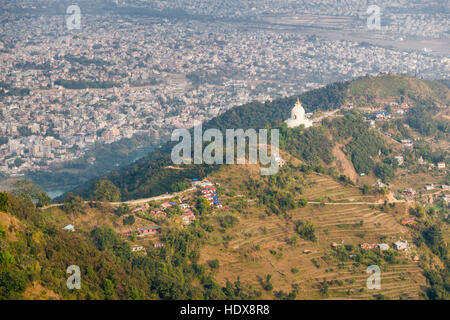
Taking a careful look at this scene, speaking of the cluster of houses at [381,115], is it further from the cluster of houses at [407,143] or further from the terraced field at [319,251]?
the terraced field at [319,251]

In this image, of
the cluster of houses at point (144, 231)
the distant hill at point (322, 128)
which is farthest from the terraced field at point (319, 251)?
the distant hill at point (322, 128)

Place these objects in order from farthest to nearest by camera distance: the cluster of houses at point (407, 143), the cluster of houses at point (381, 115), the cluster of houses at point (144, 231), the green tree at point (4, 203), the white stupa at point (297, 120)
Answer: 1. the cluster of houses at point (381, 115)
2. the cluster of houses at point (407, 143)
3. the white stupa at point (297, 120)
4. the cluster of houses at point (144, 231)
5. the green tree at point (4, 203)

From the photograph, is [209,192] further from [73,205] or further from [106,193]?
[73,205]

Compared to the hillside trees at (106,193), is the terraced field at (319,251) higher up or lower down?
lower down

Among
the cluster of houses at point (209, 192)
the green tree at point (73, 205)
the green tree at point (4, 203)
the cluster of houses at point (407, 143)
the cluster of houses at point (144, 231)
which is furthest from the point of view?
the cluster of houses at point (407, 143)

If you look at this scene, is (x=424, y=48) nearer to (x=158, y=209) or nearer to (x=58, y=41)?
(x=58, y=41)

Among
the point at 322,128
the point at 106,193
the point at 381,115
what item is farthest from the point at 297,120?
the point at 106,193

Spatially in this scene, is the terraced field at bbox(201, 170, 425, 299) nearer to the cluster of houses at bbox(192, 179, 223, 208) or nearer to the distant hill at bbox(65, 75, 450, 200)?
the cluster of houses at bbox(192, 179, 223, 208)

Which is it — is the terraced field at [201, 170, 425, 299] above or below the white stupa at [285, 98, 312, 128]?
below

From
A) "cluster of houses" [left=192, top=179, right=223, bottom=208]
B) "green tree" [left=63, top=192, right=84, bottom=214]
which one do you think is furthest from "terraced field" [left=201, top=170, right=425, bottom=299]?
"green tree" [left=63, top=192, right=84, bottom=214]
